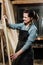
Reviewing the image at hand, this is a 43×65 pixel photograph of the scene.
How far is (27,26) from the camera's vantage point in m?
2.12

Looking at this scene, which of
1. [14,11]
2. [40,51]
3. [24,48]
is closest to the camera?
[24,48]

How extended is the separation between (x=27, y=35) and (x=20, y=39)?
3.1 inches

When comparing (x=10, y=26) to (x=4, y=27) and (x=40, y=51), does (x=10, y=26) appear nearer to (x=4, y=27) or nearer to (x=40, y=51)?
(x=4, y=27)

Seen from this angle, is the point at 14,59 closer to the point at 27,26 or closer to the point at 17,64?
the point at 17,64

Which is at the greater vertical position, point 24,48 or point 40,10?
point 40,10

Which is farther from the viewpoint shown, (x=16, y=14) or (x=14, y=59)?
(x=16, y=14)

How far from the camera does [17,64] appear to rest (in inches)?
85.2

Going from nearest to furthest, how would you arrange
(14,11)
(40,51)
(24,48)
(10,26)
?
(24,48)
(10,26)
(14,11)
(40,51)

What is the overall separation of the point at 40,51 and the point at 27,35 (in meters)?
1.65

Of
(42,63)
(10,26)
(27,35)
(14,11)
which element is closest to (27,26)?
(27,35)

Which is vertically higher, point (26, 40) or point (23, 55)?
point (26, 40)

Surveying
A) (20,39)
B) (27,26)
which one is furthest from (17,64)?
(27,26)

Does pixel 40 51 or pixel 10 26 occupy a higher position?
pixel 10 26

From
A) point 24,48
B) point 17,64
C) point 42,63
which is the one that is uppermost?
point 24,48
